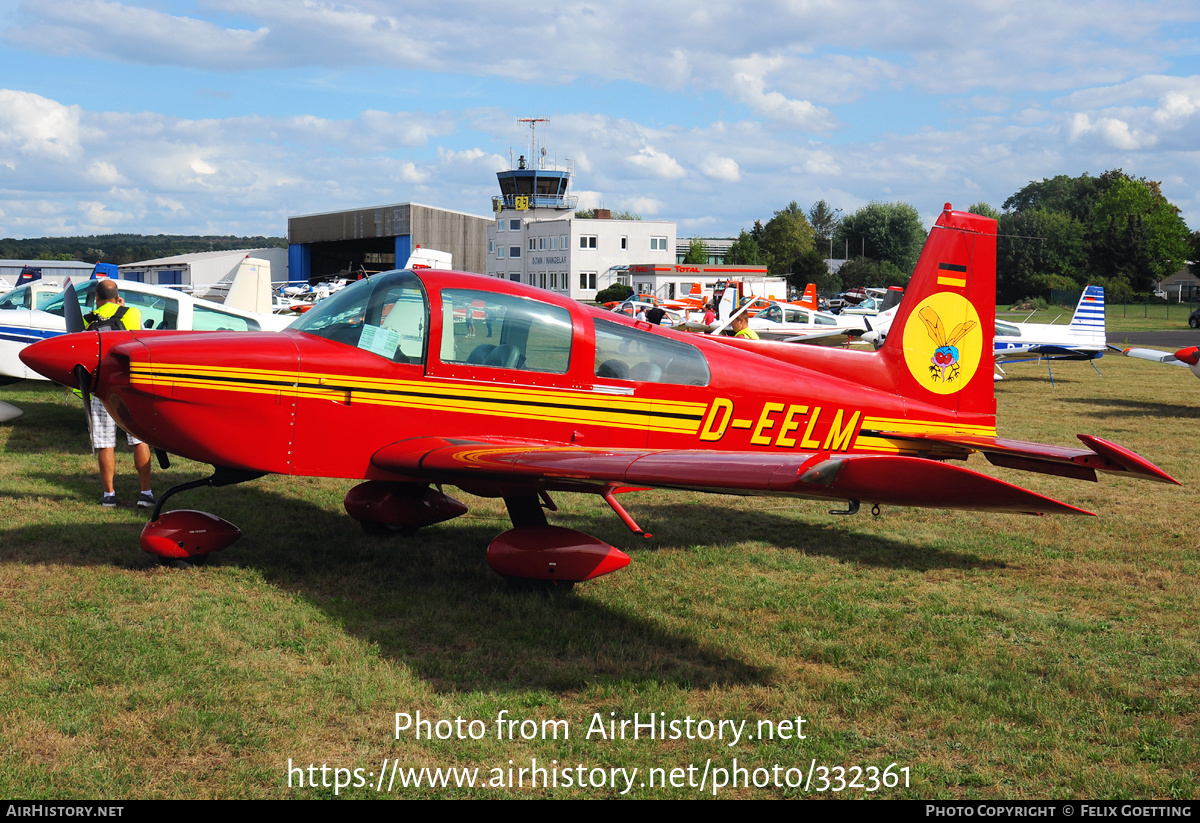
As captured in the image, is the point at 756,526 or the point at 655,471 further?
the point at 756,526

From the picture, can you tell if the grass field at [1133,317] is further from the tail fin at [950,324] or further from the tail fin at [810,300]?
the tail fin at [950,324]

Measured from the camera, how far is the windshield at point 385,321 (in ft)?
18.3

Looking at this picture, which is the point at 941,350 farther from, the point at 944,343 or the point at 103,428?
the point at 103,428

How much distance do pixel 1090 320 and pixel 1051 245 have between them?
242 ft

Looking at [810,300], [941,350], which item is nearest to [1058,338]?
[941,350]

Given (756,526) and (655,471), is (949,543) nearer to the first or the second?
(756,526)

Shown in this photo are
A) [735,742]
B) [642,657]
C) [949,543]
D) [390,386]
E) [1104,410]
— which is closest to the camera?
[735,742]

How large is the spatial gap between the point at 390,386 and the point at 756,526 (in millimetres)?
3722

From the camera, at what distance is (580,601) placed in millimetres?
5535

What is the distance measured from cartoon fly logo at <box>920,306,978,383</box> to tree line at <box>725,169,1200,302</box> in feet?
185

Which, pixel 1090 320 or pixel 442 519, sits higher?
pixel 1090 320

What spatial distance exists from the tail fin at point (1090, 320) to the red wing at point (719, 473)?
68.5 ft

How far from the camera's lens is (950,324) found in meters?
7.04
